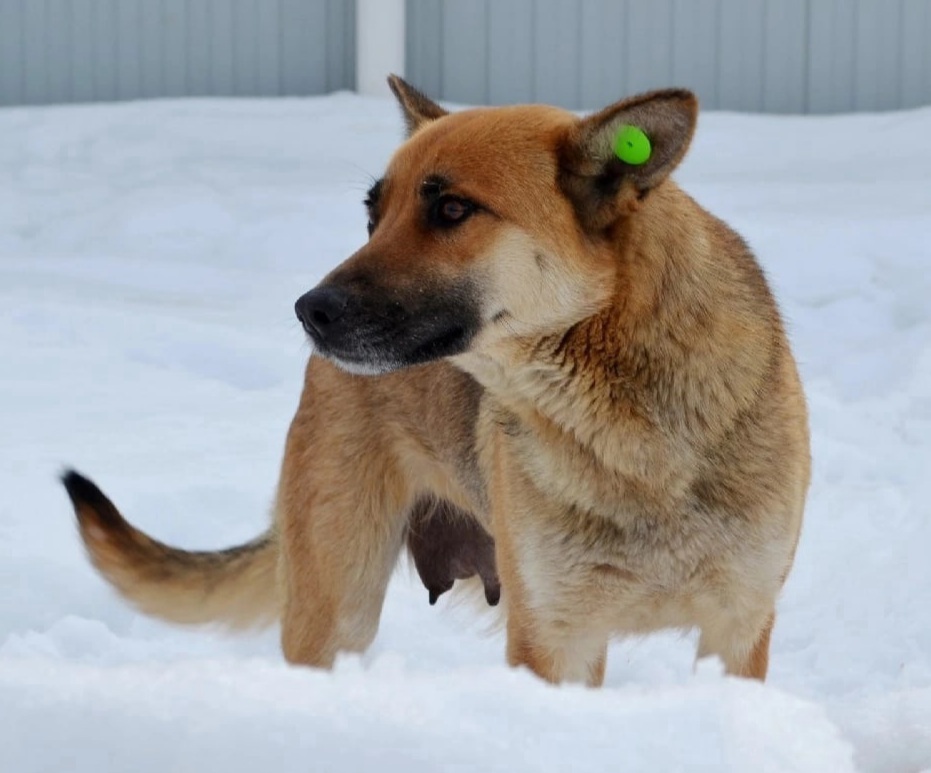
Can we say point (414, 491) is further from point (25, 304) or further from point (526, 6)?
point (526, 6)

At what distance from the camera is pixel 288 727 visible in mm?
1305

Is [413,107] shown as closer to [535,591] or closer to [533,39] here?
[535,591]

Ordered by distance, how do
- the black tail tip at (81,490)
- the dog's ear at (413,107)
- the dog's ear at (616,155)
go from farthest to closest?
the black tail tip at (81,490)
the dog's ear at (413,107)
the dog's ear at (616,155)

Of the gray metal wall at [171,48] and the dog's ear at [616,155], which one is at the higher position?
the dog's ear at [616,155]

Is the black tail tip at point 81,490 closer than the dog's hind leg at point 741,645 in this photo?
No

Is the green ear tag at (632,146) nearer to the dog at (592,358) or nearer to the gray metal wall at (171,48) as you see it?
the dog at (592,358)

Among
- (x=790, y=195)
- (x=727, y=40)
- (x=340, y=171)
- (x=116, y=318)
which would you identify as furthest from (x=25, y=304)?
(x=727, y=40)

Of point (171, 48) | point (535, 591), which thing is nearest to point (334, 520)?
point (535, 591)

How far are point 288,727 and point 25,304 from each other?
5.39m

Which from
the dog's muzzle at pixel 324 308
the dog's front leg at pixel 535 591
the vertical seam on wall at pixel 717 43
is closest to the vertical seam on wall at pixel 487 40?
the vertical seam on wall at pixel 717 43

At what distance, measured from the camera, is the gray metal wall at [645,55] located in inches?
371

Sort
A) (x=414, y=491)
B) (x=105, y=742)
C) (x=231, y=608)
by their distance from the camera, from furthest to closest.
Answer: (x=231, y=608)
(x=414, y=491)
(x=105, y=742)

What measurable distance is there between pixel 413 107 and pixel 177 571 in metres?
1.33

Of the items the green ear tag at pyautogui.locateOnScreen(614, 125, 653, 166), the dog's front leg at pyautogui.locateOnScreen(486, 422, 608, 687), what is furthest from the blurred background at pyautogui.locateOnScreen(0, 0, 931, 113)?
the green ear tag at pyautogui.locateOnScreen(614, 125, 653, 166)
